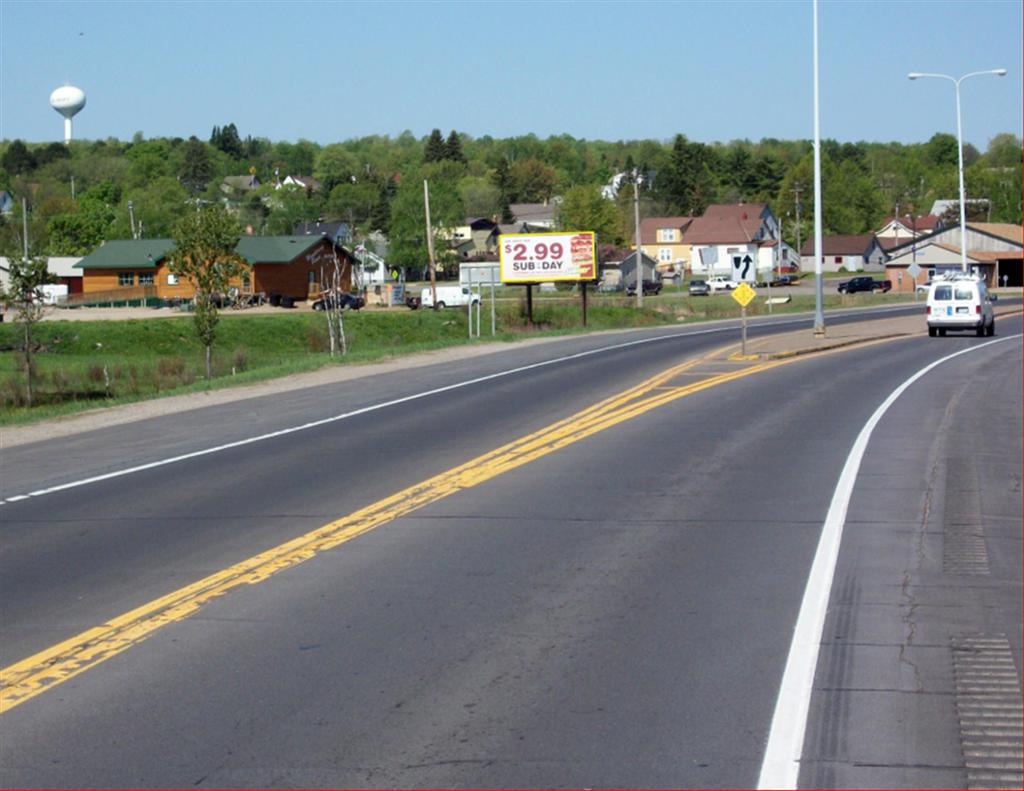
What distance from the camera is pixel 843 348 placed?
1458 inches

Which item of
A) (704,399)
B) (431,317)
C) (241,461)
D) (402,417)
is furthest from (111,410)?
(431,317)

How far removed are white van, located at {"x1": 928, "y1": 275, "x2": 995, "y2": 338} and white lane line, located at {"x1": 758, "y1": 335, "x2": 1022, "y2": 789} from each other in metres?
30.1

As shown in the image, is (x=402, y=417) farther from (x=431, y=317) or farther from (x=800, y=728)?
(x=431, y=317)

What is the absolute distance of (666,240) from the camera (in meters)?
153

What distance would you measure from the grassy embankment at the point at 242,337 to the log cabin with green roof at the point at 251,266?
20644mm

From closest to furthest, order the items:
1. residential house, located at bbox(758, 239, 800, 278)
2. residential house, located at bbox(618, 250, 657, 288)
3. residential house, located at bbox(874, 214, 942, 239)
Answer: residential house, located at bbox(618, 250, 657, 288)
residential house, located at bbox(758, 239, 800, 278)
residential house, located at bbox(874, 214, 942, 239)

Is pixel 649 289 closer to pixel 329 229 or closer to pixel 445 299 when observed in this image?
pixel 445 299

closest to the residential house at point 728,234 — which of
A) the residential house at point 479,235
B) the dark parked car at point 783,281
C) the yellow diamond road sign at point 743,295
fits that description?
the dark parked car at point 783,281

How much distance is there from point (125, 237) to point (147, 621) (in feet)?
412

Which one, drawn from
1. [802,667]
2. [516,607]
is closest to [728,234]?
[516,607]

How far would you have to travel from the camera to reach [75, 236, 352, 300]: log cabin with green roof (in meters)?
93.9

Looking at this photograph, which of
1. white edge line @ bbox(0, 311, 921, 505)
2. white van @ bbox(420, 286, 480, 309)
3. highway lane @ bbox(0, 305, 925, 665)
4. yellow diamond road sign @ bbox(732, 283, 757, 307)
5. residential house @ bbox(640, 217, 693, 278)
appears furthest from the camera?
residential house @ bbox(640, 217, 693, 278)

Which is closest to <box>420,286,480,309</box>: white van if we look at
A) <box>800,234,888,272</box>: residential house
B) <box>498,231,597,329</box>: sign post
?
<box>498,231,597,329</box>: sign post

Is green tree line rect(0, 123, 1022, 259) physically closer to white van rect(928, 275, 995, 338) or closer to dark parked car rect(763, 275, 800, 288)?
dark parked car rect(763, 275, 800, 288)
